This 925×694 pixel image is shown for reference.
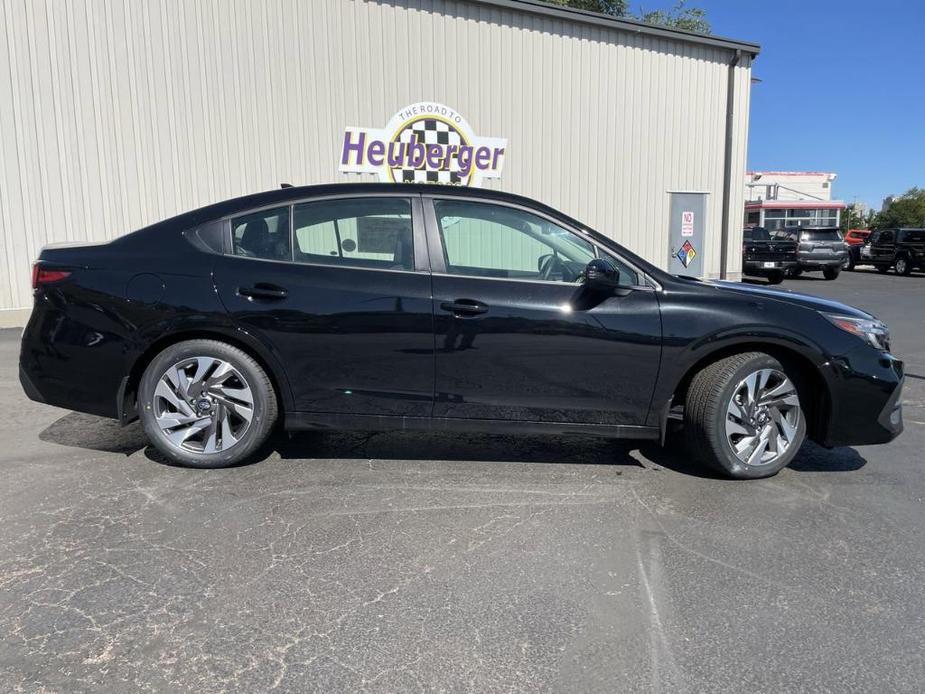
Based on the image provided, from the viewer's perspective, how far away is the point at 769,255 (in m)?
19.8

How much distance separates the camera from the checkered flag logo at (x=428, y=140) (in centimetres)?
1120

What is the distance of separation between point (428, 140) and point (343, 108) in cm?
147

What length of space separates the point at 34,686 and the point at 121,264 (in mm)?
2363

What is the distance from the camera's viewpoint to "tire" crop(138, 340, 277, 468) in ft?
12.7

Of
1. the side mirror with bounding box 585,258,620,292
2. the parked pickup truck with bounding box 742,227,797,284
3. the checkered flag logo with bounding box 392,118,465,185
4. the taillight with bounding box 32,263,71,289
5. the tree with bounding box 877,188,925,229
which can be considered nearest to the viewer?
the side mirror with bounding box 585,258,620,292

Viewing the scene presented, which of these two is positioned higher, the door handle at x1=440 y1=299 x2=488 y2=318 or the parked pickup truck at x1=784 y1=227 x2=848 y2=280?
the parked pickup truck at x1=784 y1=227 x2=848 y2=280

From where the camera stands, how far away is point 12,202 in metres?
9.20

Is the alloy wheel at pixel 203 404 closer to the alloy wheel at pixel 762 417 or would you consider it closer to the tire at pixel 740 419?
the tire at pixel 740 419

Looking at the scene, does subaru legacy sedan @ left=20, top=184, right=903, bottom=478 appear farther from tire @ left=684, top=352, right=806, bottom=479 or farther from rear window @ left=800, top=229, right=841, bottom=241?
rear window @ left=800, top=229, right=841, bottom=241

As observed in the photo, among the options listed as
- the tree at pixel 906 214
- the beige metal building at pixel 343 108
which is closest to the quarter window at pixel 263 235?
the beige metal building at pixel 343 108

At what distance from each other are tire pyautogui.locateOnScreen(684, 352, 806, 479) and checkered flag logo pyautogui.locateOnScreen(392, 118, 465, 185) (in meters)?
7.97

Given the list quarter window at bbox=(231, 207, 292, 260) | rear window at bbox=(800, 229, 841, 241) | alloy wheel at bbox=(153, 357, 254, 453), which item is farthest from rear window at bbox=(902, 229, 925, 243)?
alloy wheel at bbox=(153, 357, 254, 453)

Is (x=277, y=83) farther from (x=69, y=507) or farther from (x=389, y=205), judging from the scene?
(x=69, y=507)

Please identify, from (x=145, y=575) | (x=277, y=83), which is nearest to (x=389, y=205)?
(x=145, y=575)
